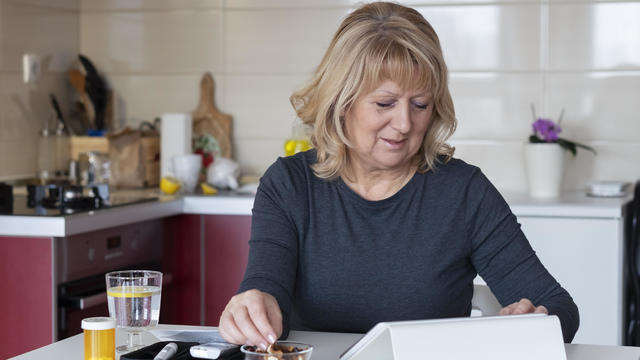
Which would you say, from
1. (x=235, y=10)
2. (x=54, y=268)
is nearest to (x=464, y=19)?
(x=235, y=10)

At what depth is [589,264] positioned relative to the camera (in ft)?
9.18

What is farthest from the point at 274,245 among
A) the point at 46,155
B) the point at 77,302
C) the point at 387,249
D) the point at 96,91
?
the point at 96,91

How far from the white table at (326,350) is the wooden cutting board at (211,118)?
2063mm

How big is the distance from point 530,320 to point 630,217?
1801 mm

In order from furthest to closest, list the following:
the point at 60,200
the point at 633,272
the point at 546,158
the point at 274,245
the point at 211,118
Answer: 1. the point at 211,118
2. the point at 546,158
3. the point at 633,272
4. the point at 60,200
5. the point at 274,245

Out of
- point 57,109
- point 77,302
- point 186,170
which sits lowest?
point 77,302

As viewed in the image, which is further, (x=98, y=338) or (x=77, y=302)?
(x=77, y=302)

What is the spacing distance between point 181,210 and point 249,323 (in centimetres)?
174

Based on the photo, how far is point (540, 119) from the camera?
10.0 ft

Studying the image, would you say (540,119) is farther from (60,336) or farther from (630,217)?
(60,336)

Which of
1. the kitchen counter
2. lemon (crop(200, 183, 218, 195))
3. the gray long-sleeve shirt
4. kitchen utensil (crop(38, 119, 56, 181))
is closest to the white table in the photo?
the gray long-sleeve shirt

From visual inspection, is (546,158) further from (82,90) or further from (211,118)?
(82,90)

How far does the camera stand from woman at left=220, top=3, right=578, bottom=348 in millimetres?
1643

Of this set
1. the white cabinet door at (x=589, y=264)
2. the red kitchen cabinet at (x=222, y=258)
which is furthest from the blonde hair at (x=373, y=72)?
the red kitchen cabinet at (x=222, y=258)
